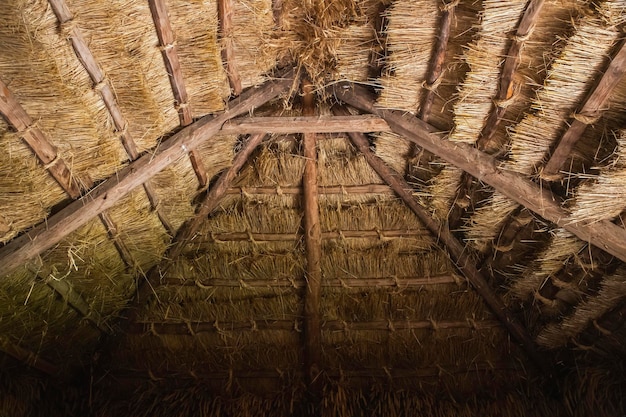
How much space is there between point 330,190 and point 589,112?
5.68 ft

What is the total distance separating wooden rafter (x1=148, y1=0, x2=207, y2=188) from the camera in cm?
254

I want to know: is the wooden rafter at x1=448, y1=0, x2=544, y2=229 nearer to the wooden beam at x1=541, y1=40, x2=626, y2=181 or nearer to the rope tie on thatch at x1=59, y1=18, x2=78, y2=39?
the wooden beam at x1=541, y1=40, x2=626, y2=181

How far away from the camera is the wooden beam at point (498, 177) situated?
2.72m

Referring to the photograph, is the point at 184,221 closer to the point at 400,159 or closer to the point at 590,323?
the point at 400,159

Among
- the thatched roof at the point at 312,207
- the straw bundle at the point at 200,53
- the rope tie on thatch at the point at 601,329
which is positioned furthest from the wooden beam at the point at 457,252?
the straw bundle at the point at 200,53

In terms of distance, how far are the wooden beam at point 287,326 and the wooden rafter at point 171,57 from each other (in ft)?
4.40

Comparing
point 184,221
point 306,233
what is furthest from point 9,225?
point 306,233

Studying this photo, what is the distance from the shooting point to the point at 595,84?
2.39 meters

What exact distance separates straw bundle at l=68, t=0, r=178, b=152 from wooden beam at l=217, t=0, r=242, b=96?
34 centimetres

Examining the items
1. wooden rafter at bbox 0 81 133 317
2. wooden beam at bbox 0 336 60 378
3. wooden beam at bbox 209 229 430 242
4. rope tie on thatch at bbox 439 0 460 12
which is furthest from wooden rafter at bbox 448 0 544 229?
wooden beam at bbox 0 336 60 378

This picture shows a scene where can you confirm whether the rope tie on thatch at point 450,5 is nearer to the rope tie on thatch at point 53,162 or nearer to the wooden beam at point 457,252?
the wooden beam at point 457,252

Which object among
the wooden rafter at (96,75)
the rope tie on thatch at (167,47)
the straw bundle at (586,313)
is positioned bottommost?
the straw bundle at (586,313)

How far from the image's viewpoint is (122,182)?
116 inches

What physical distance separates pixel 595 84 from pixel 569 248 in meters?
1.06
